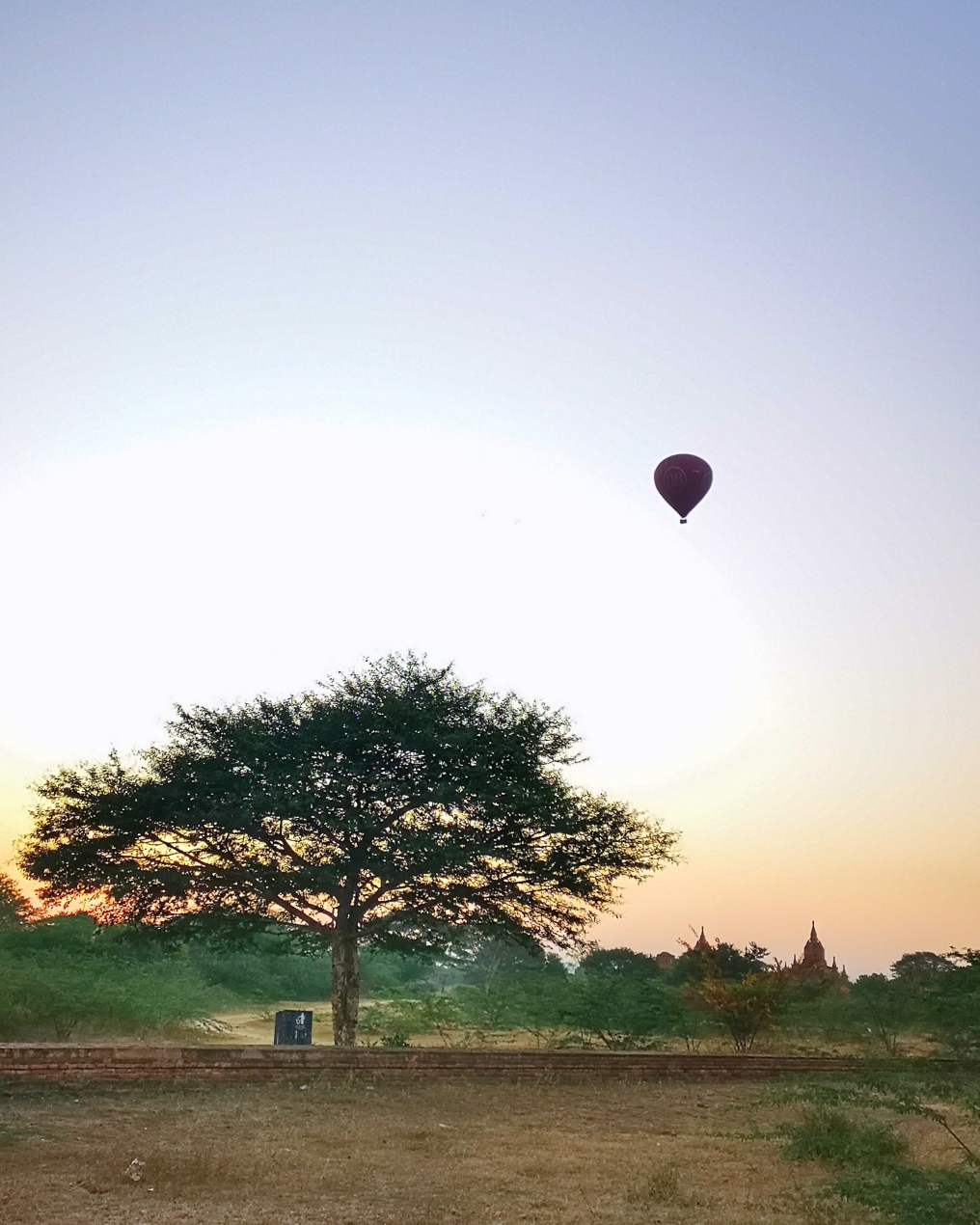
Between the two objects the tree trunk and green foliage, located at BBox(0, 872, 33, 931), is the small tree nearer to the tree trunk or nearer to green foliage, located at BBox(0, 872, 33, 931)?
the tree trunk

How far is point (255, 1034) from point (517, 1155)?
2946 centimetres

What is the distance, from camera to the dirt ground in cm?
945

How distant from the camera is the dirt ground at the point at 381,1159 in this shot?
9.45 m

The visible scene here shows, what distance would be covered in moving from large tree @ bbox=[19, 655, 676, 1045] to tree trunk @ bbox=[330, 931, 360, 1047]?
45mm

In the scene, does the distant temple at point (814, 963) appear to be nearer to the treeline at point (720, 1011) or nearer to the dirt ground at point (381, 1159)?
the treeline at point (720, 1011)

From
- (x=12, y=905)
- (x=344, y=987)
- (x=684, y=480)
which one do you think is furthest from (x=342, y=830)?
(x=12, y=905)

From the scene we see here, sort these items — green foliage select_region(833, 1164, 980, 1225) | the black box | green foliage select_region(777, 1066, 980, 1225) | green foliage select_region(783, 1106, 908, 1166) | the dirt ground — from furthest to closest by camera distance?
the black box
green foliage select_region(783, 1106, 908, 1166)
the dirt ground
green foliage select_region(777, 1066, 980, 1225)
green foliage select_region(833, 1164, 980, 1225)

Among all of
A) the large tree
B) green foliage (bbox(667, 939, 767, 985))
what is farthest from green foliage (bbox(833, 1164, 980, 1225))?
green foliage (bbox(667, 939, 767, 985))

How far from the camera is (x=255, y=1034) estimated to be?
126ft

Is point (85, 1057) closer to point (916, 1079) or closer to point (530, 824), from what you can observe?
point (530, 824)

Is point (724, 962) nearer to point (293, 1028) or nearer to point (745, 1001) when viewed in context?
point (745, 1001)

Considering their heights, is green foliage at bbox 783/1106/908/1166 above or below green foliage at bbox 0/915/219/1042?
below

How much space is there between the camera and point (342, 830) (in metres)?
24.7

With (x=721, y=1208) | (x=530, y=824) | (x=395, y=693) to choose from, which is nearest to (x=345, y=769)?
(x=395, y=693)
